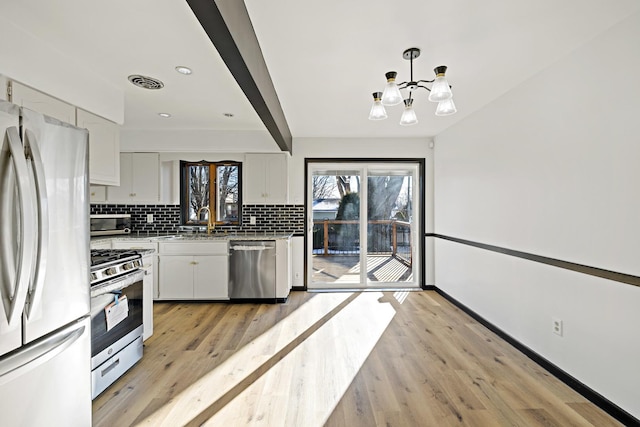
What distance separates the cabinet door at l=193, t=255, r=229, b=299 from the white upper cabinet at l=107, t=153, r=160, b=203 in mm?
1217

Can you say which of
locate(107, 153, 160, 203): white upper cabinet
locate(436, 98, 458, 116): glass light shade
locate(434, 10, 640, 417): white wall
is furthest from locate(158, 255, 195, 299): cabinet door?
locate(434, 10, 640, 417): white wall

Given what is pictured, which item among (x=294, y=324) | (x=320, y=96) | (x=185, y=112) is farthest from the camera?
(x=185, y=112)

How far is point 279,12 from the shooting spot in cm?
173

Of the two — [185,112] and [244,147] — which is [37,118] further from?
[244,147]

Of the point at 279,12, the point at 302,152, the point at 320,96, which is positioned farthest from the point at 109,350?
the point at 302,152

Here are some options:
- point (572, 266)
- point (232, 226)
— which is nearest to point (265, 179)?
point (232, 226)

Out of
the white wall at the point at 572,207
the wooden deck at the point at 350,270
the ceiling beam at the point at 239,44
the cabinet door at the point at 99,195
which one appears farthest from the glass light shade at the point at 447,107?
the cabinet door at the point at 99,195

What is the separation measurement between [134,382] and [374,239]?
3.48m

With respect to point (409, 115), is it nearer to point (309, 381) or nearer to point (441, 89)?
point (441, 89)

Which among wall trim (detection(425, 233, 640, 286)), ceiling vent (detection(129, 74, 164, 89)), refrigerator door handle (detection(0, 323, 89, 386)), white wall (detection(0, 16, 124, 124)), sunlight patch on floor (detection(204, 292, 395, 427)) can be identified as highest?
ceiling vent (detection(129, 74, 164, 89))

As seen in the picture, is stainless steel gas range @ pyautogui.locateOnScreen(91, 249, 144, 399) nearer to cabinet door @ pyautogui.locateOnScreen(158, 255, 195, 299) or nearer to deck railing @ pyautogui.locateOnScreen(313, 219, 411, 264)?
cabinet door @ pyautogui.locateOnScreen(158, 255, 195, 299)

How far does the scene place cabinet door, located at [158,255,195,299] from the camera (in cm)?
400

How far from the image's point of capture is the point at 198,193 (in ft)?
15.2

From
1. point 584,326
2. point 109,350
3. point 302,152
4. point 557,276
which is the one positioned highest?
point 302,152
